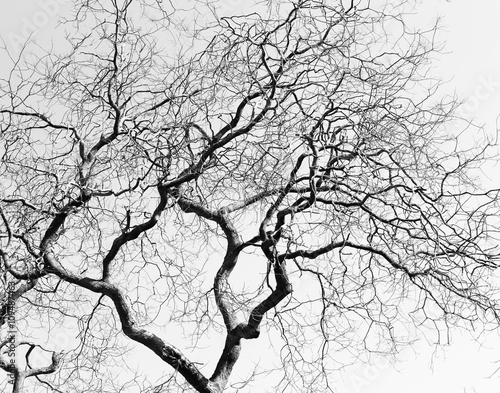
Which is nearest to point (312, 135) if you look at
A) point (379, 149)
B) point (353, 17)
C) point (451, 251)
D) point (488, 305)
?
point (379, 149)

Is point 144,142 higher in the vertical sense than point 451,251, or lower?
higher

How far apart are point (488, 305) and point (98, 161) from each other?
3.19 metres

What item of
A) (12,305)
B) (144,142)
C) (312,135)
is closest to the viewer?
(312,135)

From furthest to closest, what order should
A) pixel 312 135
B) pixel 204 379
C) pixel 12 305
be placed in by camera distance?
pixel 12 305, pixel 204 379, pixel 312 135

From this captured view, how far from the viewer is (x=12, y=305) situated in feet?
22.1

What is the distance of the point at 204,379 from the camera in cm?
564

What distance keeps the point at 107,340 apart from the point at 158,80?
2.39 m

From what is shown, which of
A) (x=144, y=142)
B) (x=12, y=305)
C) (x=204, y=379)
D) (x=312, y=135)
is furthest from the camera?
Answer: (x=12, y=305)

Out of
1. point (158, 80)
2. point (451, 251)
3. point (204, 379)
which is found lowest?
point (204, 379)

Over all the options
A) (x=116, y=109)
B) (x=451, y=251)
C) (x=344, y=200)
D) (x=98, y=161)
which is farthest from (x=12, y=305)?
(x=451, y=251)

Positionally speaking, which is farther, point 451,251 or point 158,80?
point 158,80

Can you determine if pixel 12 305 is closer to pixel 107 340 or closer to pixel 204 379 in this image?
pixel 107 340

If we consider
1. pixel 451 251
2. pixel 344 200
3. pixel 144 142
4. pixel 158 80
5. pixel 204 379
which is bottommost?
pixel 204 379

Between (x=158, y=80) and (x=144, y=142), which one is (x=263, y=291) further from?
(x=158, y=80)
